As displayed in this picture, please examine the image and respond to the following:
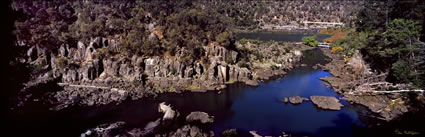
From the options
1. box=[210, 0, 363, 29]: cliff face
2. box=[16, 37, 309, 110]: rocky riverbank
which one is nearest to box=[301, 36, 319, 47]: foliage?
box=[16, 37, 309, 110]: rocky riverbank

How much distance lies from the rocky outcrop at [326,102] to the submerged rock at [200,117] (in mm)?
15911

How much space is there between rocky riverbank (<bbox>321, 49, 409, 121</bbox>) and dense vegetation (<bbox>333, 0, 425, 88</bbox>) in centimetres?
233

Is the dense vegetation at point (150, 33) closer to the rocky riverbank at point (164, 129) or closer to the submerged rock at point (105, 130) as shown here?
the submerged rock at point (105, 130)

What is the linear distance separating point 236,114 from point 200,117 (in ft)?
17.4

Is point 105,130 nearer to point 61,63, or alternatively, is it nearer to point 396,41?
point 61,63

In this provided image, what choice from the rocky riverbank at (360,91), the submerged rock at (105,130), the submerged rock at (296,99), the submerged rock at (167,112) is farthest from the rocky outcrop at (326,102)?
the submerged rock at (105,130)

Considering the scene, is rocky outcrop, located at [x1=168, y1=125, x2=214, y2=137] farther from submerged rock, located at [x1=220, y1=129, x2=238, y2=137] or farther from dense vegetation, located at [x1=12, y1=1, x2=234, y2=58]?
dense vegetation, located at [x1=12, y1=1, x2=234, y2=58]

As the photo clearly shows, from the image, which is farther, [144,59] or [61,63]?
[144,59]

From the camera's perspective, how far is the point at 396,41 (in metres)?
39.5

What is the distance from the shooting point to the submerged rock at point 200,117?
34.5 meters

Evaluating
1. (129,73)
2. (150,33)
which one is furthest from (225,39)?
(129,73)

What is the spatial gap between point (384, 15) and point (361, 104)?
3075 centimetres

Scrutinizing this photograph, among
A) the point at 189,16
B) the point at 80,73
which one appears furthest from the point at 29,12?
the point at 189,16

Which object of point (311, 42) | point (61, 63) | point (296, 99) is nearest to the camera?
point (296, 99)
